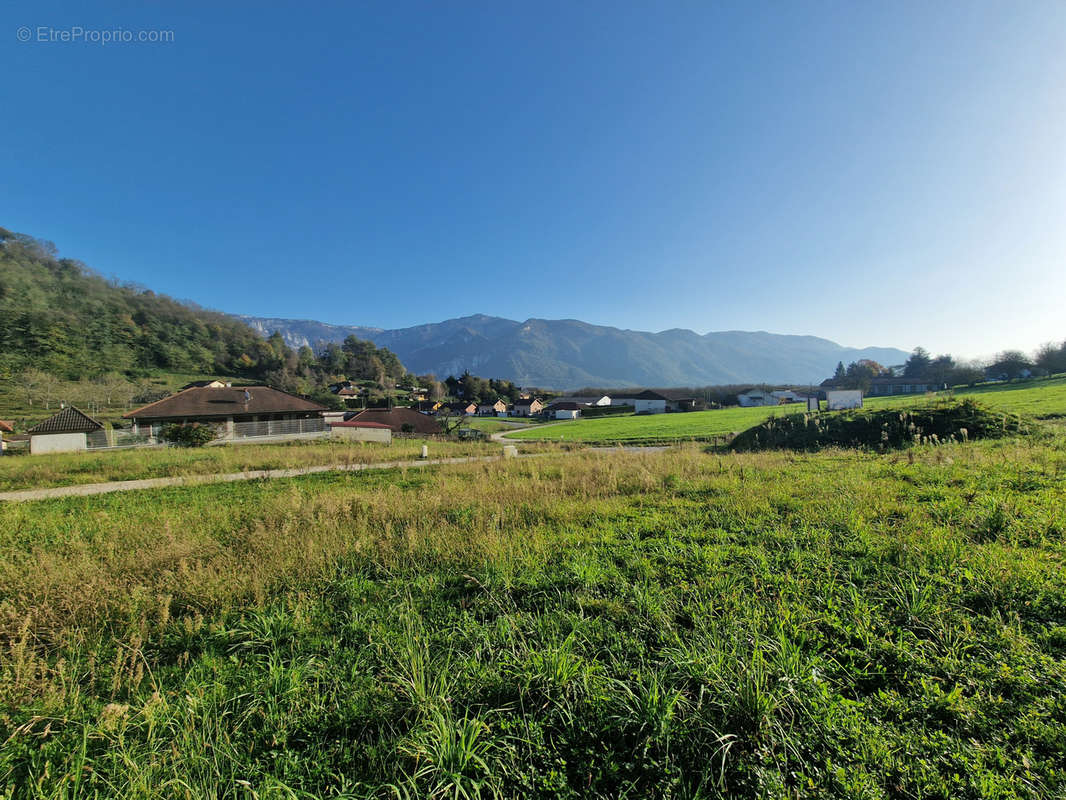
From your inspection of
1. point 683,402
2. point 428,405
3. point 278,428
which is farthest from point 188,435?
point 683,402

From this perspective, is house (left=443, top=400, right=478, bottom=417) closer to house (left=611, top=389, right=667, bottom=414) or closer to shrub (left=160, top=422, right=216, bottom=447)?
house (left=611, top=389, right=667, bottom=414)

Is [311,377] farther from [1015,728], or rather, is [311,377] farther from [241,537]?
[1015,728]

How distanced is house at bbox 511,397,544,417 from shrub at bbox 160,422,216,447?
74.6 metres

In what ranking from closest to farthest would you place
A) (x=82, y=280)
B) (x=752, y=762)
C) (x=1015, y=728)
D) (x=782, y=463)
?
(x=752, y=762)
(x=1015, y=728)
(x=782, y=463)
(x=82, y=280)

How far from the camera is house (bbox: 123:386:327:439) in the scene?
124 ft

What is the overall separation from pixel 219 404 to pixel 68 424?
10.4 meters

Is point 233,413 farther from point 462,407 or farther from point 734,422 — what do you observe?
point 462,407

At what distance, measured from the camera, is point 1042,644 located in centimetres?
284

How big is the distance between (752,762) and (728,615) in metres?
1.35

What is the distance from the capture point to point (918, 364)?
352 ft

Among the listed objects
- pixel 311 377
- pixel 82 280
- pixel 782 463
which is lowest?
pixel 782 463

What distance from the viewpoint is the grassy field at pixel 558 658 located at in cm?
207

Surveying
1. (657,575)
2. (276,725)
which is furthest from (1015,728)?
(276,725)

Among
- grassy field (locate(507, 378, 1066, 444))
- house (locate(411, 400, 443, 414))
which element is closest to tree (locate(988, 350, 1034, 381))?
grassy field (locate(507, 378, 1066, 444))
